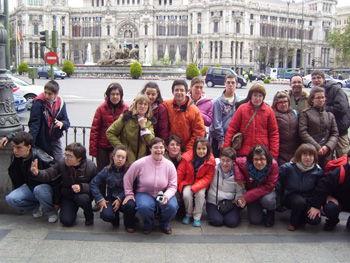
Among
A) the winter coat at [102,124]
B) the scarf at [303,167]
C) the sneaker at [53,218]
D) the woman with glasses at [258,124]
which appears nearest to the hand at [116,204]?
the sneaker at [53,218]

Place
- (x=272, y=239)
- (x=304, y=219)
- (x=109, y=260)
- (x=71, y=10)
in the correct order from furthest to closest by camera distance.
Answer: (x=71, y=10)
(x=304, y=219)
(x=272, y=239)
(x=109, y=260)

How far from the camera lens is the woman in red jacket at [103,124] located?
17.6 ft

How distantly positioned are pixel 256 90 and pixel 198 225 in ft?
6.52

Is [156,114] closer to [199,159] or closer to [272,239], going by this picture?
[199,159]

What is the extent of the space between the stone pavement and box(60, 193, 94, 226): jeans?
110mm

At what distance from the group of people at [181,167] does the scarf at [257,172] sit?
13 mm

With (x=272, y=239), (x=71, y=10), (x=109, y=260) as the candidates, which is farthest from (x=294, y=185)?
(x=71, y=10)

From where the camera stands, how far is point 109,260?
3.87 meters

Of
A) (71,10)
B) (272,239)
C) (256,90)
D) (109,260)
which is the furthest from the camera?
(71,10)

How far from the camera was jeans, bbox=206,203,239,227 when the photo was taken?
4793mm

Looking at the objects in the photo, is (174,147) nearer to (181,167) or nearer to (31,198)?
(181,167)

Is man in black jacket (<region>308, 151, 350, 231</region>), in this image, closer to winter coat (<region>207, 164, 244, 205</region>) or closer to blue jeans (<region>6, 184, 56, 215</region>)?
winter coat (<region>207, 164, 244, 205</region>)

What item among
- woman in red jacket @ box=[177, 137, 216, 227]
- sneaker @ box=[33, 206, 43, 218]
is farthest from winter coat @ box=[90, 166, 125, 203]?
sneaker @ box=[33, 206, 43, 218]

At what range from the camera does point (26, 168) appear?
484 centimetres
